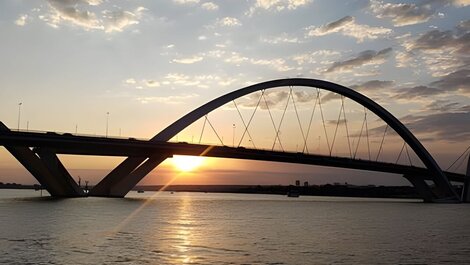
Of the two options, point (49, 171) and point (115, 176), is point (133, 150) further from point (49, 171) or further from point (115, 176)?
point (49, 171)

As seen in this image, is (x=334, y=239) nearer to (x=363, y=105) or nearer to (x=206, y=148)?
(x=206, y=148)

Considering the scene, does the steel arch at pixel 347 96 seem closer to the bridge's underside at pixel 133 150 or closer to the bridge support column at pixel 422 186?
the bridge support column at pixel 422 186

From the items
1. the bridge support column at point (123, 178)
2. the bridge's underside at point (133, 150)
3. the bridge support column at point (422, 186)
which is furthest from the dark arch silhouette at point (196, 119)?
the bridge support column at point (422, 186)

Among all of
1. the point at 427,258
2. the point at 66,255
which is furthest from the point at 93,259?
the point at 427,258

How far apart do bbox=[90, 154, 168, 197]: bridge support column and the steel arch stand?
363 centimetres

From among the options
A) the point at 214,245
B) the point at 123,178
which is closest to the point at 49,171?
the point at 123,178

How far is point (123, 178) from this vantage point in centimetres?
8281

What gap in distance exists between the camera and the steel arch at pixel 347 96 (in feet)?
276

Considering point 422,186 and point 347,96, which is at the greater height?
point 347,96

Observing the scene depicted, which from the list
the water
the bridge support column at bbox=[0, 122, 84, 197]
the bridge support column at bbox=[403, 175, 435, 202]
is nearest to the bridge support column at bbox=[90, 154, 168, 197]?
the bridge support column at bbox=[0, 122, 84, 197]

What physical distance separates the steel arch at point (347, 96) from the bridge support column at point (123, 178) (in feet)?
11.9

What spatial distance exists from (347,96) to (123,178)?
136 ft

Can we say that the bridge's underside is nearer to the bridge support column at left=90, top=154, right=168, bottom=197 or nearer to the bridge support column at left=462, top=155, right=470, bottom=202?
the bridge support column at left=90, top=154, right=168, bottom=197

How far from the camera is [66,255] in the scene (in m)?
22.6
